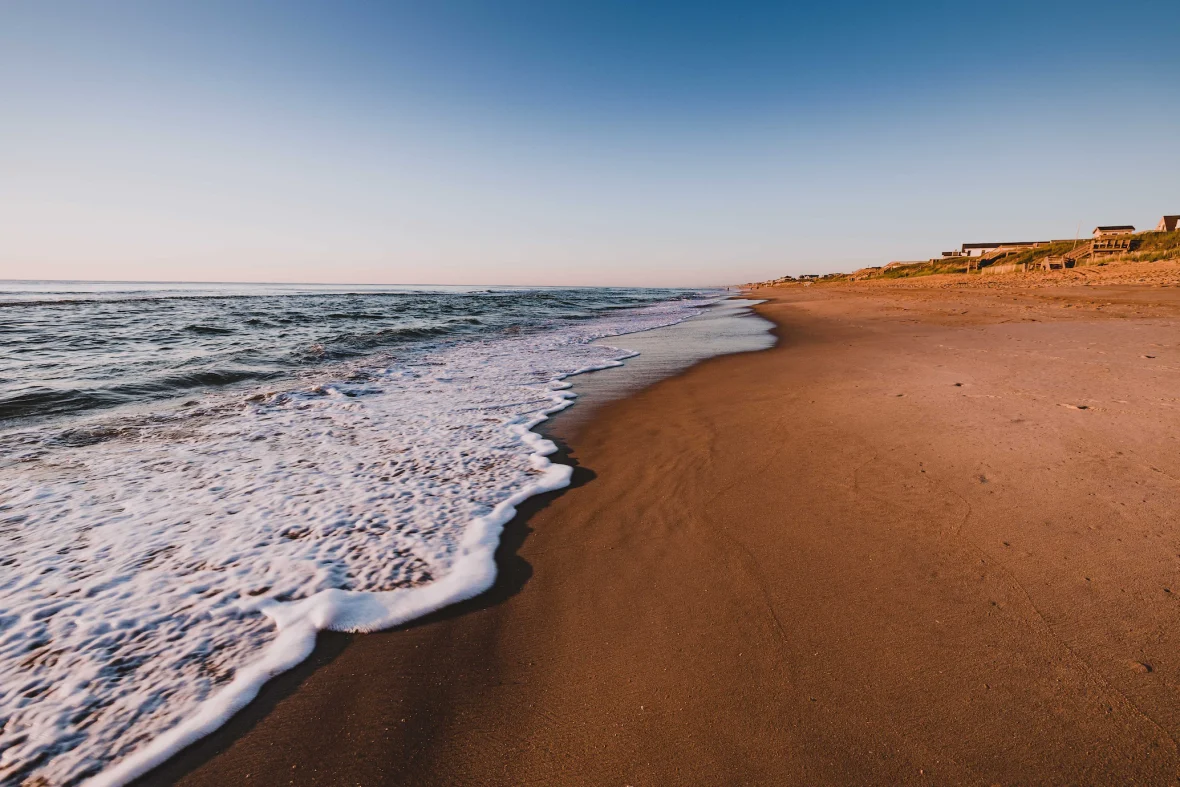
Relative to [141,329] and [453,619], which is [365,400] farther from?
[141,329]

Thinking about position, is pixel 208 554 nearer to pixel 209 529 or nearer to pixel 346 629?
pixel 209 529

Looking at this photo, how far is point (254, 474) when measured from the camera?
4.56 m

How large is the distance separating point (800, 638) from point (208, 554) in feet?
12.3

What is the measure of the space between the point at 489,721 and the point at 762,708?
3.71 feet

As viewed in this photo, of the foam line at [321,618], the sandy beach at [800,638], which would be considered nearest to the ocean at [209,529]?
the foam line at [321,618]

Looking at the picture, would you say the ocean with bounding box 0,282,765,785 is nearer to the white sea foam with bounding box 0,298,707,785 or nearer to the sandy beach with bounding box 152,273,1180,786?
the white sea foam with bounding box 0,298,707,785

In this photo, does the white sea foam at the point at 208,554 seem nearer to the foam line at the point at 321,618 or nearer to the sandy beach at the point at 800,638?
the foam line at the point at 321,618

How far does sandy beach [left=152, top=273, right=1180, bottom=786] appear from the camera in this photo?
1764mm

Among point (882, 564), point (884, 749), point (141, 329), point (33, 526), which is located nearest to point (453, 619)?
point (884, 749)

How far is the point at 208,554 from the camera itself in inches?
128

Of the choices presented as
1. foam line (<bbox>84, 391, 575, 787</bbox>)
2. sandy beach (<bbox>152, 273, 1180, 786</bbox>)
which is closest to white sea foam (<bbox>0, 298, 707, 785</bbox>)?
foam line (<bbox>84, 391, 575, 787</bbox>)

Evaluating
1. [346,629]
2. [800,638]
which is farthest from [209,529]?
[800,638]

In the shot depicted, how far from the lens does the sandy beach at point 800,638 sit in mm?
1764

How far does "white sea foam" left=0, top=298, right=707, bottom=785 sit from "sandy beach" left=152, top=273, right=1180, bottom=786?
30 centimetres
